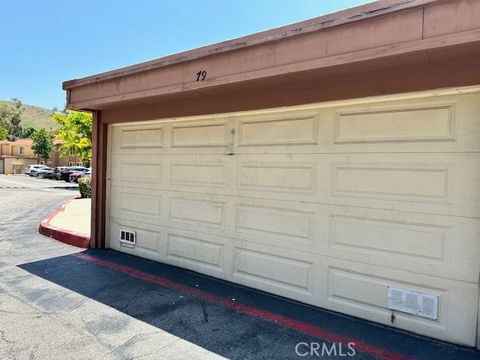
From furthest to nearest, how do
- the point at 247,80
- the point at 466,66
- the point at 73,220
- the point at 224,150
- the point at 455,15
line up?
the point at 73,220 < the point at 224,150 < the point at 247,80 < the point at 466,66 < the point at 455,15

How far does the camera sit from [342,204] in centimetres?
386

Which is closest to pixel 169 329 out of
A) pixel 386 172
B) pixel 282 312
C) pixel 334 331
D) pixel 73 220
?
pixel 282 312

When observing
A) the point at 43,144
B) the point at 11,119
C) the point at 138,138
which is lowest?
the point at 138,138

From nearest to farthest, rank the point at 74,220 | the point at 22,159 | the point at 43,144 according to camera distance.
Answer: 1. the point at 74,220
2. the point at 43,144
3. the point at 22,159

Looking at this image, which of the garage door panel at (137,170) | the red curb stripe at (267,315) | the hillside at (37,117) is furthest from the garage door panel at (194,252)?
the hillside at (37,117)

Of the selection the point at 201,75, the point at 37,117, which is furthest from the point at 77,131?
the point at 37,117

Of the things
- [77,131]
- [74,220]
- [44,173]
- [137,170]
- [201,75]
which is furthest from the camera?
[44,173]

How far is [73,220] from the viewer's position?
29.5ft

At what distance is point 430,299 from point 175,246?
3.49 metres

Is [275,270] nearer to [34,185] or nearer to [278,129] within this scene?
[278,129]

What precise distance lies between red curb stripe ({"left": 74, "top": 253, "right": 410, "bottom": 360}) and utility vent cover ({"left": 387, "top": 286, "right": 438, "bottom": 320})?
521 mm

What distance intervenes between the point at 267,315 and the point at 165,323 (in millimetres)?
1078

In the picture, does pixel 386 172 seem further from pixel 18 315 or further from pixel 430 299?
pixel 18 315

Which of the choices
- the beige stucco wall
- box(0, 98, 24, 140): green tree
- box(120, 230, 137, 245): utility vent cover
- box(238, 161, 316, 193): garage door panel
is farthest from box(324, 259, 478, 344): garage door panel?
box(0, 98, 24, 140): green tree
